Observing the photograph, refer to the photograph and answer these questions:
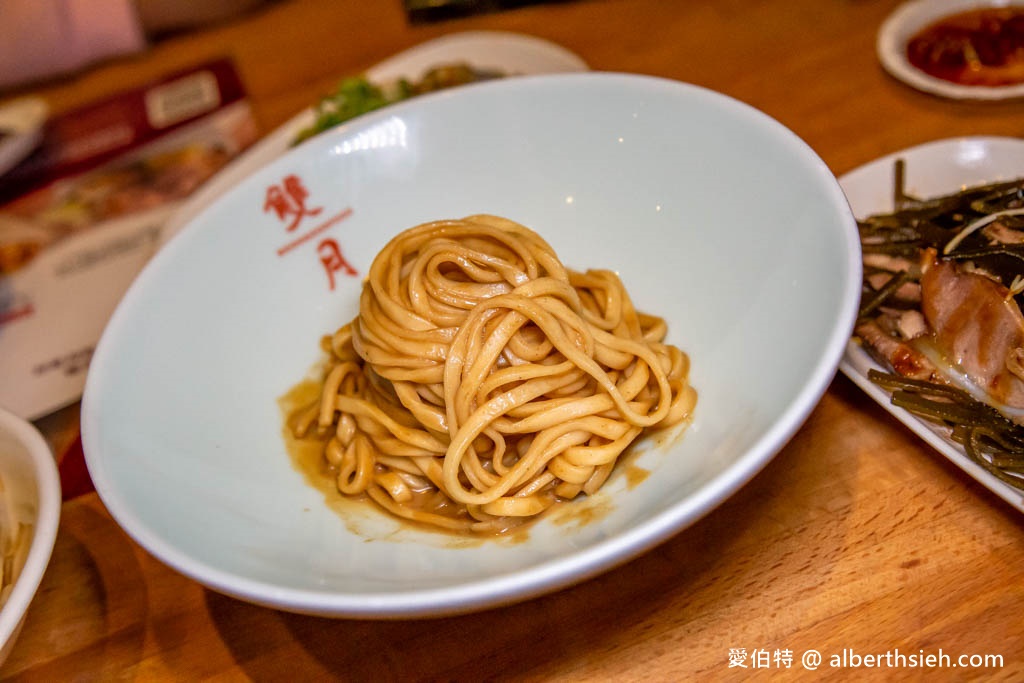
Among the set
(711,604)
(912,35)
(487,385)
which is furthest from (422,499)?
(912,35)

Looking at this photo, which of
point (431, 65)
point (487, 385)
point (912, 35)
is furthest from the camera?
point (431, 65)

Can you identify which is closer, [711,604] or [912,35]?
[711,604]

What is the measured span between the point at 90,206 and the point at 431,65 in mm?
1460

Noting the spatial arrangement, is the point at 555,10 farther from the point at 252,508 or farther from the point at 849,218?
the point at 252,508

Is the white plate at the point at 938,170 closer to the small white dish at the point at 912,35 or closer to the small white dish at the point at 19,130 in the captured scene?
the small white dish at the point at 912,35

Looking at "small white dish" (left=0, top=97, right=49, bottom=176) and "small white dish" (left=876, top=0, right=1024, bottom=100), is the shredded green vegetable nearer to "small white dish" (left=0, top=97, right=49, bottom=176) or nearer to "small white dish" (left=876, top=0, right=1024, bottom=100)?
"small white dish" (left=0, top=97, right=49, bottom=176)

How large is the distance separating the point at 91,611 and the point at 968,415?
1891 millimetres

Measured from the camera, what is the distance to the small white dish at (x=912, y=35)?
8.19 feet

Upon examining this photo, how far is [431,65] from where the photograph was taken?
3.22m

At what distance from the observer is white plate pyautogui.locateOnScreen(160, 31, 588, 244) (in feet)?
9.11

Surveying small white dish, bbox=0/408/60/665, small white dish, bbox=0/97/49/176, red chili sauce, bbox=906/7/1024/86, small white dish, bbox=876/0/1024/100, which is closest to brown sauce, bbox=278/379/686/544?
small white dish, bbox=0/408/60/665

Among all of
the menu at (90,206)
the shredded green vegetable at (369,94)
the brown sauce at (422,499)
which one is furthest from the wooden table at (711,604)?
the shredded green vegetable at (369,94)

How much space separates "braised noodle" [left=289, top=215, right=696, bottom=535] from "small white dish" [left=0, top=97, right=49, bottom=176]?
220cm

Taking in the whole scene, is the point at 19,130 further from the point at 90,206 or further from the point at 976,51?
the point at 976,51
